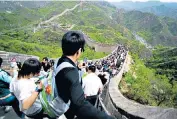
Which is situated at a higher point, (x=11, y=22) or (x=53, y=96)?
(x=53, y=96)

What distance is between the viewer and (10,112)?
712cm

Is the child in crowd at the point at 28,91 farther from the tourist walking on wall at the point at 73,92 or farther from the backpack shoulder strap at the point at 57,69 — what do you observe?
the tourist walking on wall at the point at 73,92

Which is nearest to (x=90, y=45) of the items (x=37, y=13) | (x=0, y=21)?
(x=0, y=21)

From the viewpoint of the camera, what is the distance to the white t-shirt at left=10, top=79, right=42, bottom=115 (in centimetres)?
377

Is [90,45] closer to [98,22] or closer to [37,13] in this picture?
[98,22]

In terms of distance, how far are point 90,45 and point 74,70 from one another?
6910 cm

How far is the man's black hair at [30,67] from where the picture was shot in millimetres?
4520

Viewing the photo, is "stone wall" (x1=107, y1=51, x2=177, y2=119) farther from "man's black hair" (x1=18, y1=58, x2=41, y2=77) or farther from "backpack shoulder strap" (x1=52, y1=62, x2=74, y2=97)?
"backpack shoulder strap" (x1=52, y1=62, x2=74, y2=97)

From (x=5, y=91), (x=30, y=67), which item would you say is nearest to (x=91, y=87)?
(x=5, y=91)

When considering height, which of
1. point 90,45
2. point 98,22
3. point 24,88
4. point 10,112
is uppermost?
point 24,88

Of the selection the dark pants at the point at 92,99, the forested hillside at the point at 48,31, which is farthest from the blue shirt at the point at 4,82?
the forested hillside at the point at 48,31

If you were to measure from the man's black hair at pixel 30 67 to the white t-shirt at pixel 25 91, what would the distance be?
0.37 ft

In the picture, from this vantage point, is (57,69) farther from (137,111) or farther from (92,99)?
(92,99)

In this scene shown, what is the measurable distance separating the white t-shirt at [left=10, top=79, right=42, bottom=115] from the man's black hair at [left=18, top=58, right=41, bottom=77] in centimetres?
11
